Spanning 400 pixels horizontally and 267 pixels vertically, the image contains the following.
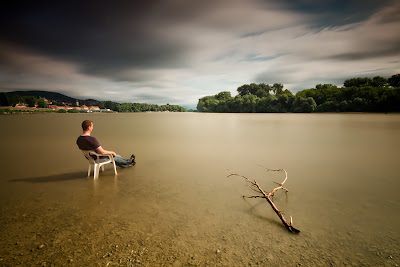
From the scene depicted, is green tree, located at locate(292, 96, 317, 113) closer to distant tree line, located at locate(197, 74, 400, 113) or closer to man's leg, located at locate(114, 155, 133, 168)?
distant tree line, located at locate(197, 74, 400, 113)

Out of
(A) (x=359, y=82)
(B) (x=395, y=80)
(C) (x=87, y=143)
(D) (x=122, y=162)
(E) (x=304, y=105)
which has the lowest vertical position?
(D) (x=122, y=162)

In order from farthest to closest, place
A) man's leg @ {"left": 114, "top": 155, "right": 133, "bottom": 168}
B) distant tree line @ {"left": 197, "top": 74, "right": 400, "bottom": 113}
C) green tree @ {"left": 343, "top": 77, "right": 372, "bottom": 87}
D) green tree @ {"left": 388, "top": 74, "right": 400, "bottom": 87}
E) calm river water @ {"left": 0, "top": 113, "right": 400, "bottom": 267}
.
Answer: green tree @ {"left": 343, "top": 77, "right": 372, "bottom": 87} < green tree @ {"left": 388, "top": 74, "right": 400, "bottom": 87} < distant tree line @ {"left": 197, "top": 74, "right": 400, "bottom": 113} < man's leg @ {"left": 114, "top": 155, "right": 133, "bottom": 168} < calm river water @ {"left": 0, "top": 113, "right": 400, "bottom": 267}

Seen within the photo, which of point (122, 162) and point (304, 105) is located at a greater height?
point (304, 105)

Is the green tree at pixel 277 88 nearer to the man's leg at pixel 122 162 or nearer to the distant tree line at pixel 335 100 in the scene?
Answer: the distant tree line at pixel 335 100

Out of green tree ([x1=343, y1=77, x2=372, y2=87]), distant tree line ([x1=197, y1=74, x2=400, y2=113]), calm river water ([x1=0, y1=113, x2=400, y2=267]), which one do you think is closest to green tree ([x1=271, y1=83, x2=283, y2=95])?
distant tree line ([x1=197, y1=74, x2=400, y2=113])

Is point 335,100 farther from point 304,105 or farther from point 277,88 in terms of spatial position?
point 277,88

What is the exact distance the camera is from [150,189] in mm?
6023

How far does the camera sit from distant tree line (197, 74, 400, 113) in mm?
72375

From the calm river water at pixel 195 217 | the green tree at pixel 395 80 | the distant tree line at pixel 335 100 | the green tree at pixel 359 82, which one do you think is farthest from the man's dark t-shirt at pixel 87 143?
the green tree at pixel 359 82

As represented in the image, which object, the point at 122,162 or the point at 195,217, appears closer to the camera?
the point at 195,217

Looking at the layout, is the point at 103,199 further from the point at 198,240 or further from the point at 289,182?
the point at 289,182

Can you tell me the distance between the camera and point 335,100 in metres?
88.2

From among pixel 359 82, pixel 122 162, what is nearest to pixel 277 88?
pixel 359 82

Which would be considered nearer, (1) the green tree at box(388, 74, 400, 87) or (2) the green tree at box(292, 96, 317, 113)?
(2) the green tree at box(292, 96, 317, 113)
